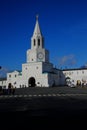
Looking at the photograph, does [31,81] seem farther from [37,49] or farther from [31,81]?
[37,49]

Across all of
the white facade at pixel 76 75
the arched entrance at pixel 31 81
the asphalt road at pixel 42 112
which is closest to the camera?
the asphalt road at pixel 42 112

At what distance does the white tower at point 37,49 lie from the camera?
10069cm

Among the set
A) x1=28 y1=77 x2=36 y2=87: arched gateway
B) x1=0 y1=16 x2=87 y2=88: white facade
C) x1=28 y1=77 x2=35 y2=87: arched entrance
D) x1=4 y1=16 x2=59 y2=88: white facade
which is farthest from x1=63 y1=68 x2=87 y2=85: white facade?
x1=28 y1=77 x2=35 y2=87: arched entrance

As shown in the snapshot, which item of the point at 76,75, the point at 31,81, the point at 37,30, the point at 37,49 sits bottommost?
the point at 31,81

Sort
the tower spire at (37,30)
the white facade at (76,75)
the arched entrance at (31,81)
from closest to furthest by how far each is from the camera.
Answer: the tower spire at (37,30), the arched entrance at (31,81), the white facade at (76,75)

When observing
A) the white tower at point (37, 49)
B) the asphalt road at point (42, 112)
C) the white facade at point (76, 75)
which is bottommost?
the asphalt road at point (42, 112)

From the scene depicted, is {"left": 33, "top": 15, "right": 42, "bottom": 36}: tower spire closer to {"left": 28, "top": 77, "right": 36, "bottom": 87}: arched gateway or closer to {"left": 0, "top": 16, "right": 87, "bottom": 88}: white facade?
{"left": 0, "top": 16, "right": 87, "bottom": 88}: white facade

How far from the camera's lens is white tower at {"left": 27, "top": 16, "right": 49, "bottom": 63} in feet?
330

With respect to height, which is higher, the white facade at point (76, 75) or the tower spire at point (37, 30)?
the tower spire at point (37, 30)

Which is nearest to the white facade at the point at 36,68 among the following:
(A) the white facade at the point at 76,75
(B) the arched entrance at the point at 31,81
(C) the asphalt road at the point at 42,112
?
(B) the arched entrance at the point at 31,81

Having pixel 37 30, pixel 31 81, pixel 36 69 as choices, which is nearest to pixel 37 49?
pixel 37 30

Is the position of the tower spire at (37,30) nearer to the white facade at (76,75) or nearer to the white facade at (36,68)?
the white facade at (36,68)

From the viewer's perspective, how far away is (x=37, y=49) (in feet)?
330

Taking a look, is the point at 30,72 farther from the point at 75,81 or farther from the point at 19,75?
the point at 75,81
